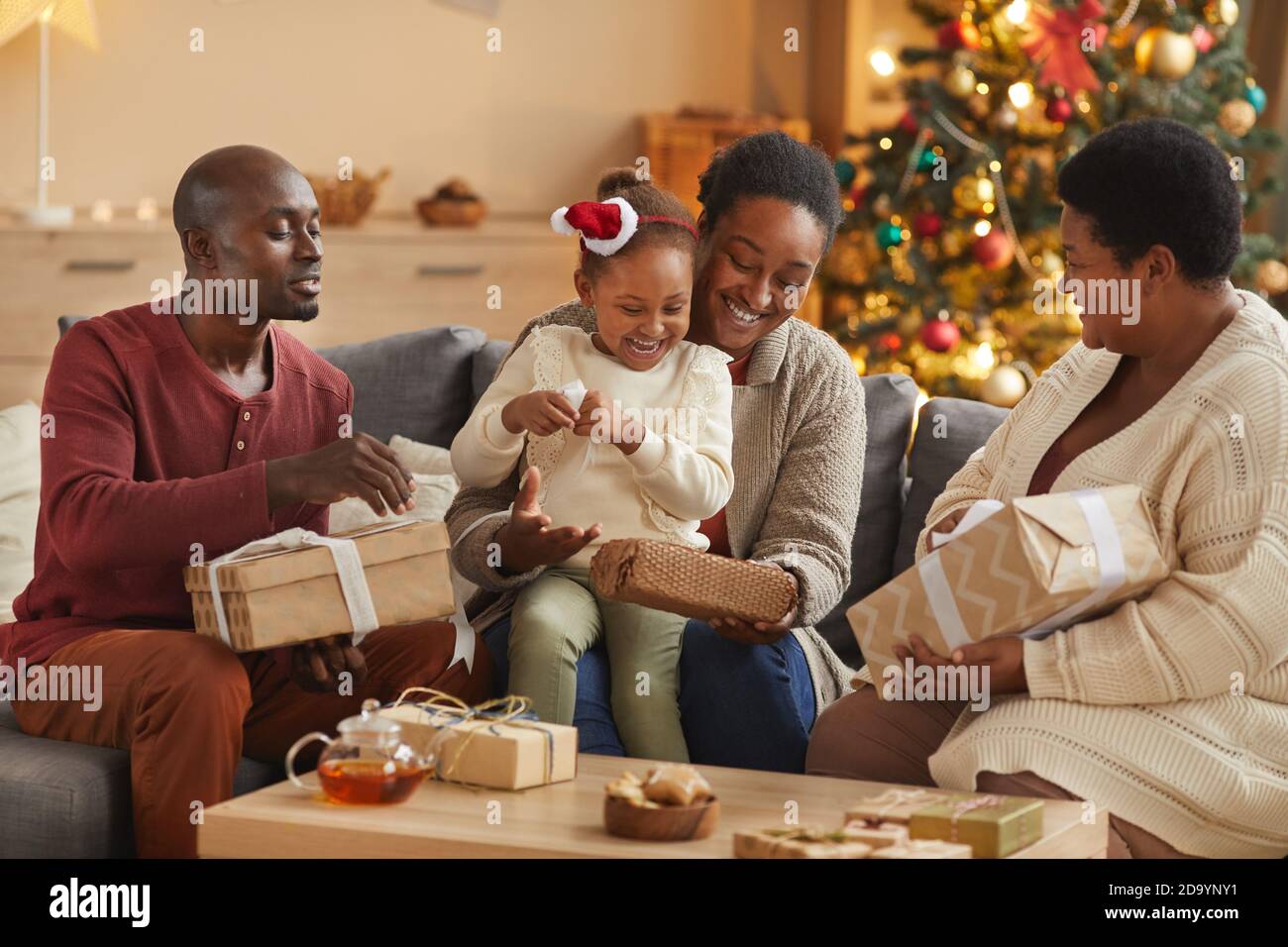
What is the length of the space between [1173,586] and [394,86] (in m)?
3.92

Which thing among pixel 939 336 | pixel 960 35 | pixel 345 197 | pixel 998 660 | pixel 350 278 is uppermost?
pixel 960 35

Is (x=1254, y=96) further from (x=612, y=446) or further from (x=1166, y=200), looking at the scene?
(x=612, y=446)

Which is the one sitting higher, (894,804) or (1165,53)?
(1165,53)

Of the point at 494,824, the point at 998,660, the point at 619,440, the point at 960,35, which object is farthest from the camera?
the point at 960,35

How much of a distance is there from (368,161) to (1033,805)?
4.07 metres

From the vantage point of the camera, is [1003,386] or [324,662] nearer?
[324,662]

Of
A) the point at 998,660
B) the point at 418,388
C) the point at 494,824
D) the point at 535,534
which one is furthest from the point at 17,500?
the point at 998,660

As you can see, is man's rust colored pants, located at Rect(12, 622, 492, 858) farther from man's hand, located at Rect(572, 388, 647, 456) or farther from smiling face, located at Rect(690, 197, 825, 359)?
smiling face, located at Rect(690, 197, 825, 359)

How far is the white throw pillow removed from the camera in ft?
8.54

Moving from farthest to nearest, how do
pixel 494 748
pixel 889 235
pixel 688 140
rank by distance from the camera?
pixel 688 140, pixel 889 235, pixel 494 748

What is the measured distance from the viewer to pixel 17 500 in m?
2.70

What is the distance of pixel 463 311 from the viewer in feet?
16.1

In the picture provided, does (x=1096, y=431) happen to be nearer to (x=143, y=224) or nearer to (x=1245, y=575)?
(x=1245, y=575)
